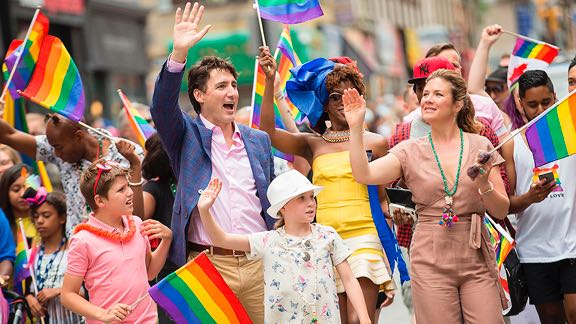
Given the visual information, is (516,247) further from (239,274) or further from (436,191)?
(239,274)

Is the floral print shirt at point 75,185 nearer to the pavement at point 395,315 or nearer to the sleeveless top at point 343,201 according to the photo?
the sleeveless top at point 343,201

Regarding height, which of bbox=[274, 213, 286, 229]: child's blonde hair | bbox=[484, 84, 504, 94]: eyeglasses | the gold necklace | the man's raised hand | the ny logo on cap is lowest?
bbox=[274, 213, 286, 229]: child's blonde hair

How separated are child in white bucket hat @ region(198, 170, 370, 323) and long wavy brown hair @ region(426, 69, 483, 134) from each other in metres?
0.93

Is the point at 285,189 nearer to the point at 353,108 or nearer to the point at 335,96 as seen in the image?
the point at 353,108

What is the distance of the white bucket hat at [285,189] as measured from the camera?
539 cm

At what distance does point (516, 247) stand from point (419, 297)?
1361mm

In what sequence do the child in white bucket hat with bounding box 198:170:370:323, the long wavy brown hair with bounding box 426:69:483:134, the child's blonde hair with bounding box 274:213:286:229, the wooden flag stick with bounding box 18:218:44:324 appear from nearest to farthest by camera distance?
the child in white bucket hat with bounding box 198:170:370:323
the child's blonde hair with bounding box 274:213:286:229
the long wavy brown hair with bounding box 426:69:483:134
the wooden flag stick with bounding box 18:218:44:324

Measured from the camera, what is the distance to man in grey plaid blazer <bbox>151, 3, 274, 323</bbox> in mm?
5629

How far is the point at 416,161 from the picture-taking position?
5645mm

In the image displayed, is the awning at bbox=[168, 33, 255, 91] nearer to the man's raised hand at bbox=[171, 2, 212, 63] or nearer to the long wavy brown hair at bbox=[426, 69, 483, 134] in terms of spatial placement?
the long wavy brown hair at bbox=[426, 69, 483, 134]

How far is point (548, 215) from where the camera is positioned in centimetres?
655

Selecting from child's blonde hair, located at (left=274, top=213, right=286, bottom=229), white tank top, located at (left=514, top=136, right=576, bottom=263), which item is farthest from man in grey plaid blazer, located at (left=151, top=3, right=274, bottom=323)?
white tank top, located at (left=514, top=136, right=576, bottom=263)

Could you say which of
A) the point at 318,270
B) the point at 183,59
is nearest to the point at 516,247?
the point at 318,270

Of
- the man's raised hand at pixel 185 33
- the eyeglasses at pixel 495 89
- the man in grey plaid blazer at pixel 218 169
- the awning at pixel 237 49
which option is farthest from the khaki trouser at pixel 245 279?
the awning at pixel 237 49
